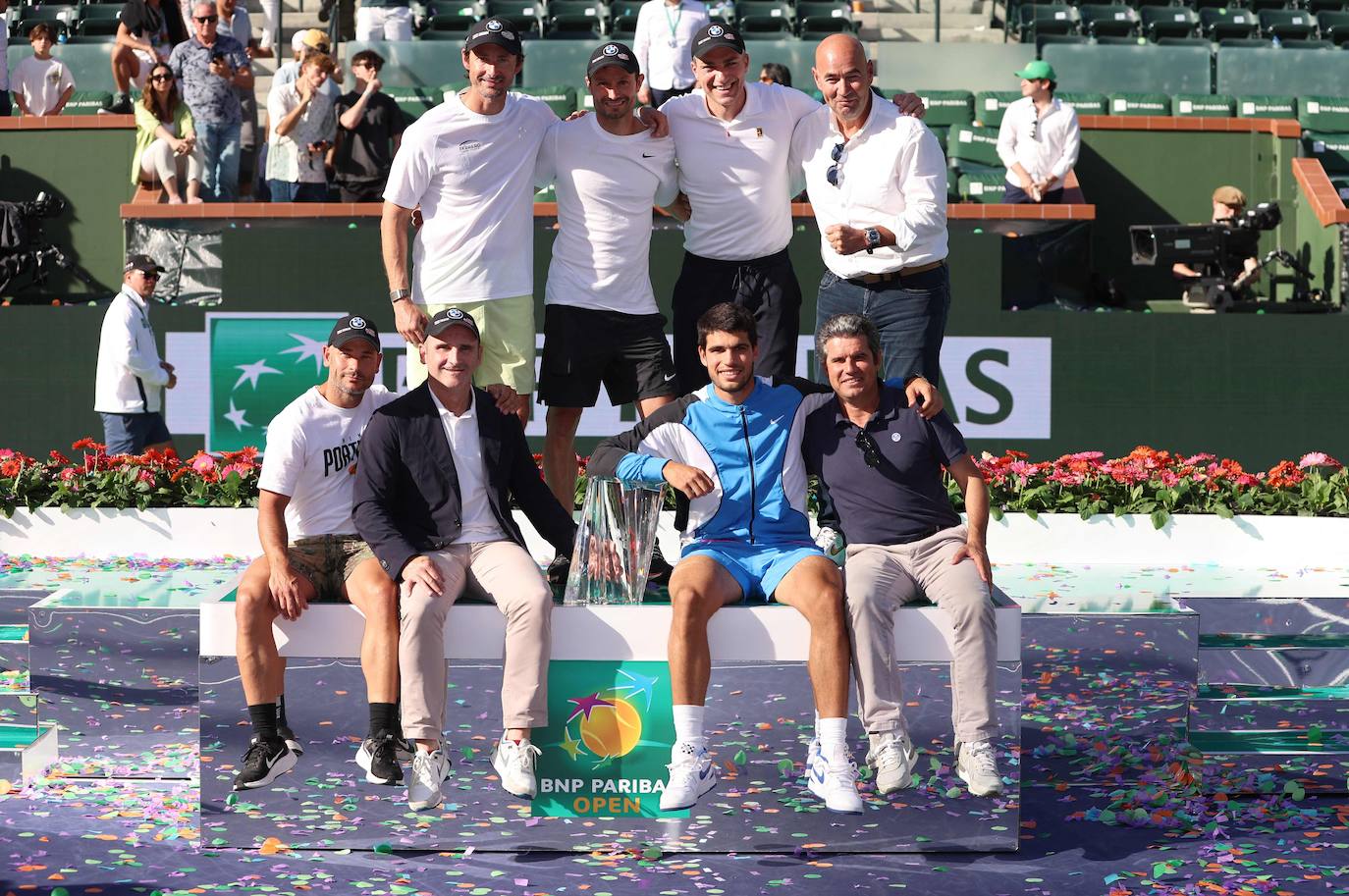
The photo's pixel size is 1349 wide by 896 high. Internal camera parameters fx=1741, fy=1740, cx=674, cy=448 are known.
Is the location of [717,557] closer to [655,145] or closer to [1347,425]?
[655,145]

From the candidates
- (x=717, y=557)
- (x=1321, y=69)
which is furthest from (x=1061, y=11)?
(x=717, y=557)

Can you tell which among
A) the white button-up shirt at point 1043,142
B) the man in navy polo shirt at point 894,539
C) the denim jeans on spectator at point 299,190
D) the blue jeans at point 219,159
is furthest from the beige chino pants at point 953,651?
the blue jeans at point 219,159

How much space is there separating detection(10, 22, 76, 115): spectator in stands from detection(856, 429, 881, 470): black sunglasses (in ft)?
30.1

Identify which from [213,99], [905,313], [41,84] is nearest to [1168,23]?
[213,99]

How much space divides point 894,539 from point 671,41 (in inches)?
252

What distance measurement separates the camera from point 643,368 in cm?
583

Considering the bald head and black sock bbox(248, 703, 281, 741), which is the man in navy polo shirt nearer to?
the bald head

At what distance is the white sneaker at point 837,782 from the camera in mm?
4723

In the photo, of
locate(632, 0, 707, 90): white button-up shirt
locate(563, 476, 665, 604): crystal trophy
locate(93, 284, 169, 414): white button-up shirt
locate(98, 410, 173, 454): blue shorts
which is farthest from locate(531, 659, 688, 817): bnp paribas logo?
locate(632, 0, 707, 90): white button-up shirt

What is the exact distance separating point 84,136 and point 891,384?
27.2 ft

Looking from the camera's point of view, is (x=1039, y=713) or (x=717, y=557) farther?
(x=1039, y=713)

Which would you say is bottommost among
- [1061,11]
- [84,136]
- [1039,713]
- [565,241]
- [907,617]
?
[1039,713]

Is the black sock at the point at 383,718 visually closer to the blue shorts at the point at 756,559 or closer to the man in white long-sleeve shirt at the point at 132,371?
the blue shorts at the point at 756,559

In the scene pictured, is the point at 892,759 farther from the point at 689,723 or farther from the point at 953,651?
the point at 689,723
